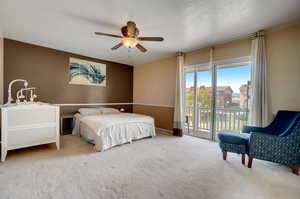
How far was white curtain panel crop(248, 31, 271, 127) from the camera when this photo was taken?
2895 millimetres

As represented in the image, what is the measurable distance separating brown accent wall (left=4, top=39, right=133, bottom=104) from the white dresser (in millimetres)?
1530

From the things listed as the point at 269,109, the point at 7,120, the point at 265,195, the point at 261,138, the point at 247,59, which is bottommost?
the point at 265,195

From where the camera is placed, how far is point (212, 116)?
3.92 metres

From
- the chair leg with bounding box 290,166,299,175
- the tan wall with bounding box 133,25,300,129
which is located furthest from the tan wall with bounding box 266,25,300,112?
the chair leg with bounding box 290,166,299,175

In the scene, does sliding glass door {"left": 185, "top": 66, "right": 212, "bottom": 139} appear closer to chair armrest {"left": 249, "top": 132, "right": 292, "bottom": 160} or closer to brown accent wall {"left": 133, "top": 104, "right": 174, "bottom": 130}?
brown accent wall {"left": 133, "top": 104, "right": 174, "bottom": 130}

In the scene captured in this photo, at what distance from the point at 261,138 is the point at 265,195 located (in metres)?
0.89

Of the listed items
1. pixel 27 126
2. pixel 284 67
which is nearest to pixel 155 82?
pixel 284 67

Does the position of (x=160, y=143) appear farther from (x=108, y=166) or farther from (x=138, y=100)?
(x=138, y=100)

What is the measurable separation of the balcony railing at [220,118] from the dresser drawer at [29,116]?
3714 mm

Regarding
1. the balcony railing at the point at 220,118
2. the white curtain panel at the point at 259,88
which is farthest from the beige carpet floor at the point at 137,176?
the balcony railing at the point at 220,118

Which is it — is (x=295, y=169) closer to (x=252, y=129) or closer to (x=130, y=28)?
(x=252, y=129)

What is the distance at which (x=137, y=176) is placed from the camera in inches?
84.8

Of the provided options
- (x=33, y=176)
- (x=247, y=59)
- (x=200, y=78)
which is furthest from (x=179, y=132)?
(x=33, y=176)

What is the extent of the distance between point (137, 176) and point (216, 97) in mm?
2938
